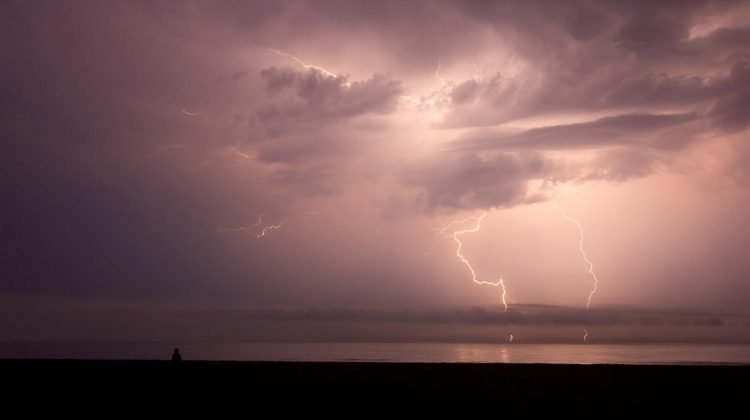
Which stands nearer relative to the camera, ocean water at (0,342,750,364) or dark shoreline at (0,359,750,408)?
dark shoreline at (0,359,750,408)

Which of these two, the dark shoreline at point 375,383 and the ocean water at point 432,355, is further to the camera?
the ocean water at point 432,355

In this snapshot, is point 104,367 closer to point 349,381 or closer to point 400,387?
point 349,381

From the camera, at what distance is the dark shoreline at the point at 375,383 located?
18484mm

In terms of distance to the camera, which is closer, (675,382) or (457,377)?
(675,382)

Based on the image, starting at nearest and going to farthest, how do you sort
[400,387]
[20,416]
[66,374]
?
1. [20,416]
2. [400,387]
3. [66,374]

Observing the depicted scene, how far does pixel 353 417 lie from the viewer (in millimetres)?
14711

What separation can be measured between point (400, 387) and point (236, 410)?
7.58 meters

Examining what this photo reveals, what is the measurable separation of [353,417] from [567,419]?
508 cm

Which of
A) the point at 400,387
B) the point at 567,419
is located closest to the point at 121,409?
the point at 400,387

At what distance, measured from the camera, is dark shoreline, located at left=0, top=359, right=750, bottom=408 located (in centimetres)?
1848

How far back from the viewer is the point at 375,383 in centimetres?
2314

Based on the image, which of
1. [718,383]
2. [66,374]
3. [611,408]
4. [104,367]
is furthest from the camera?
[104,367]

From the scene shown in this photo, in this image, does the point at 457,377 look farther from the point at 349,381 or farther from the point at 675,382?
the point at 675,382

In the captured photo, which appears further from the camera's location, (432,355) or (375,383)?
(432,355)
